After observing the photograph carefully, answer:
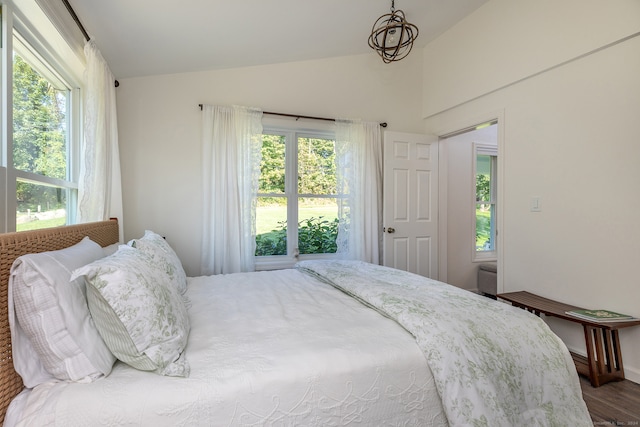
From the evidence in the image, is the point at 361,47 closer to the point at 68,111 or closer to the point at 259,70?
the point at 259,70

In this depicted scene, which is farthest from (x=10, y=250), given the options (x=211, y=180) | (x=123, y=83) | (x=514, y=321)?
(x=123, y=83)

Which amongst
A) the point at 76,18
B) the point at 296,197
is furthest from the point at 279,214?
the point at 76,18

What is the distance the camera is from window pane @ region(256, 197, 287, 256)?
11.3ft

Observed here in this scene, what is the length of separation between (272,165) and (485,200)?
121 inches

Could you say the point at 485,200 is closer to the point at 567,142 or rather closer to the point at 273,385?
the point at 567,142

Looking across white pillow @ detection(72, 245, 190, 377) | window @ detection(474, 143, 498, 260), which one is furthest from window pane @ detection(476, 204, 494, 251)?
white pillow @ detection(72, 245, 190, 377)

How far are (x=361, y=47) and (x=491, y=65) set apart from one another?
1330mm

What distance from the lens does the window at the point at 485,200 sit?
14.6 feet

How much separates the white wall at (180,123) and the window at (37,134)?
1.96ft

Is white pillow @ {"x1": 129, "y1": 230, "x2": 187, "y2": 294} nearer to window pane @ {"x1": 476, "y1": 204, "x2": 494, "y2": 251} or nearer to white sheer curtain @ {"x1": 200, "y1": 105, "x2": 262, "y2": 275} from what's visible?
white sheer curtain @ {"x1": 200, "y1": 105, "x2": 262, "y2": 275}

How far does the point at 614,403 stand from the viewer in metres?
1.82

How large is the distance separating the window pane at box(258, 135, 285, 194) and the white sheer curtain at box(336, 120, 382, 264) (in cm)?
64

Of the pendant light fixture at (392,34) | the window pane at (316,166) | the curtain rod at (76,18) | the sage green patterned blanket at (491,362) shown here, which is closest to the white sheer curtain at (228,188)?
the window pane at (316,166)

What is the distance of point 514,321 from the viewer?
4.45ft
